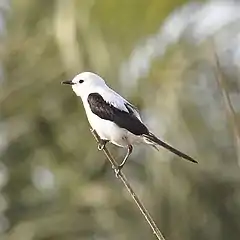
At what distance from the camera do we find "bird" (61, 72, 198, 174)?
0.73m

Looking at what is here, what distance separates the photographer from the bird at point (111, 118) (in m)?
0.73

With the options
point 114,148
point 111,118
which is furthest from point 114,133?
point 114,148

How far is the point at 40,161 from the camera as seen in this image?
216 cm

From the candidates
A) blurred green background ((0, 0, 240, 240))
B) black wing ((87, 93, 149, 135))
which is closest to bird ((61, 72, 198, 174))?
black wing ((87, 93, 149, 135))

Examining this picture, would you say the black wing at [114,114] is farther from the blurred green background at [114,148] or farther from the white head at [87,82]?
the blurred green background at [114,148]

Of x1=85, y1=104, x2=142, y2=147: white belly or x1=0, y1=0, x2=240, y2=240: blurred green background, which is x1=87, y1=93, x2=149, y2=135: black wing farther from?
x1=0, y1=0, x2=240, y2=240: blurred green background

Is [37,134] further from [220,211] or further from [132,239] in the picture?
[220,211]

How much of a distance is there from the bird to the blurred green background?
0.92m

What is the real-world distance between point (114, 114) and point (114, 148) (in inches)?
40.2

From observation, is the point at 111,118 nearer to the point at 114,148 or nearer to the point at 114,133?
the point at 114,133

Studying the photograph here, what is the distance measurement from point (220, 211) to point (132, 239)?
25cm

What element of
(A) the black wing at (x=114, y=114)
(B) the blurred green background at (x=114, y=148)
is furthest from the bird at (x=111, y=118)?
(B) the blurred green background at (x=114, y=148)

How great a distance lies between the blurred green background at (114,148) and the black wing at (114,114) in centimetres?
93

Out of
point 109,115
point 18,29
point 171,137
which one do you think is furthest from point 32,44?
point 109,115
